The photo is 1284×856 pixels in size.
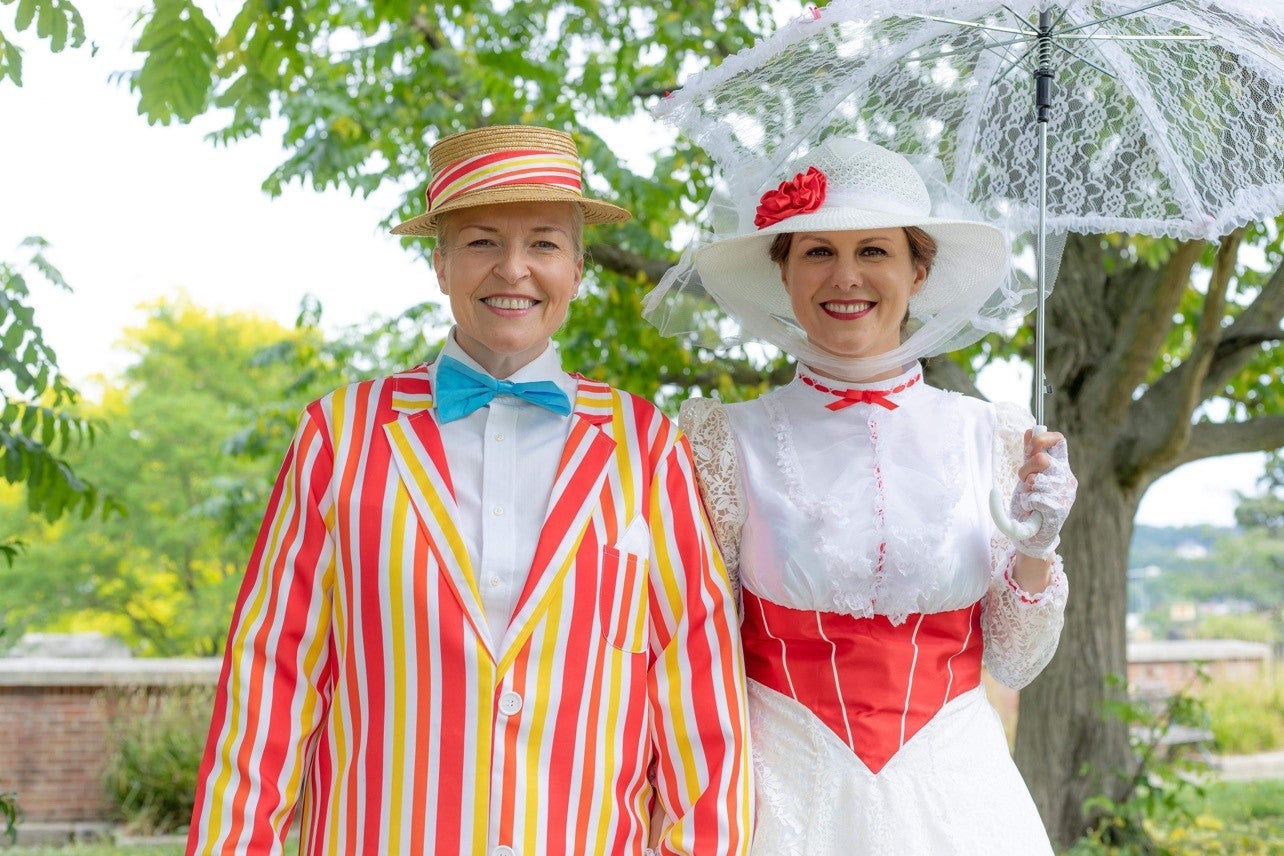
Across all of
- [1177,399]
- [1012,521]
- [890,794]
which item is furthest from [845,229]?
[1177,399]

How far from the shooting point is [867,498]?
249 cm

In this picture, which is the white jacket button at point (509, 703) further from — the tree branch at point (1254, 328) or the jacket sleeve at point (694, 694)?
the tree branch at point (1254, 328)

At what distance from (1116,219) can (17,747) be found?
31.2ft

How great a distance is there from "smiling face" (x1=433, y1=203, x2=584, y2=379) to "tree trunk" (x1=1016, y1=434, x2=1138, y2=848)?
4886 mm

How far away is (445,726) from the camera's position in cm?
213

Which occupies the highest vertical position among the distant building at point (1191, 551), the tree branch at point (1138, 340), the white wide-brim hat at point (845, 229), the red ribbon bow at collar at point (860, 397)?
the distant building at point (1191, 551)

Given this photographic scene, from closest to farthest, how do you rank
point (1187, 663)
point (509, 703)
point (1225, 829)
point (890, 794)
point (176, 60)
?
point (509, 703), point (890, 794), point (176, 60), point (1225, 829), point (1187, 663)

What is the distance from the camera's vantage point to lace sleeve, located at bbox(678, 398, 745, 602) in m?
2.51

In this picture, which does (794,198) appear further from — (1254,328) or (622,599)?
(1254,328)

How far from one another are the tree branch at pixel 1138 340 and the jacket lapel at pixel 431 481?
4388mm

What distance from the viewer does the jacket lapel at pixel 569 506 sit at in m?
2.16

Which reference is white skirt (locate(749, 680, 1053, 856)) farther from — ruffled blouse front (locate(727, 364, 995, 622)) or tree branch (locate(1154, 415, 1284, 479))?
tree branch (locate(1154, 415, 1284, 479))

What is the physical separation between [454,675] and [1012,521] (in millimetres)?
998

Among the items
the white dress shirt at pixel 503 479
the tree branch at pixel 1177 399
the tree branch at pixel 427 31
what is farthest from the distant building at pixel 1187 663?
the white dress shirt at pixel 503 479
